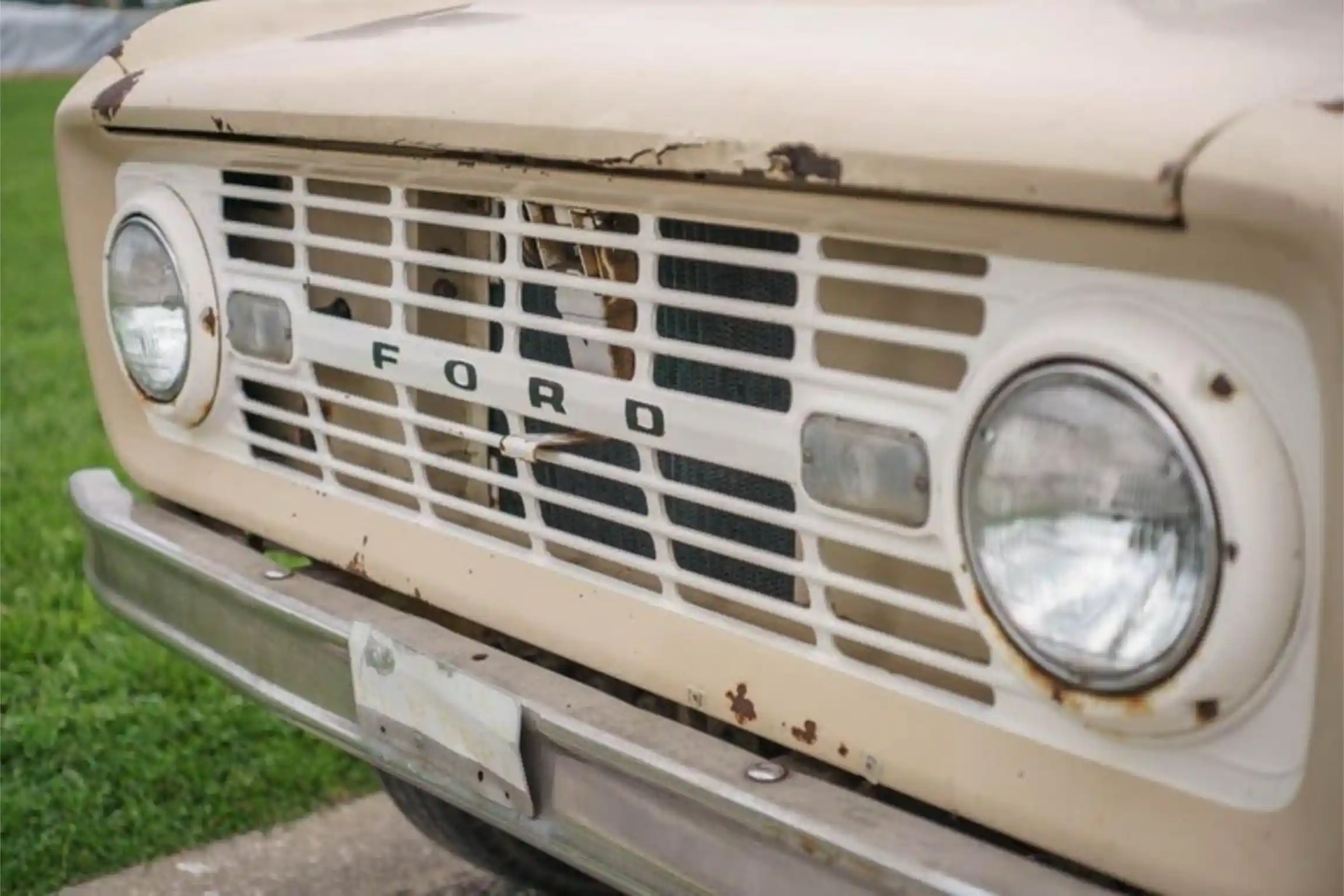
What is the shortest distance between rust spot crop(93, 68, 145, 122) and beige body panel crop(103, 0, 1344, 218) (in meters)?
0.17

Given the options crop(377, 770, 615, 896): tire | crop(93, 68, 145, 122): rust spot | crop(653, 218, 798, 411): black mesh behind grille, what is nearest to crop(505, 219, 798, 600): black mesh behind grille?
crop(653, 218, 798, 411): black mesh behind grille

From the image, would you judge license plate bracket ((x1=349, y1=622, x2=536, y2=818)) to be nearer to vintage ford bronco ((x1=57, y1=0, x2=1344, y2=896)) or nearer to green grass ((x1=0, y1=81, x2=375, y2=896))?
vintage ford bronco ((x1=57, y1=0, x2=1344, y2=896))

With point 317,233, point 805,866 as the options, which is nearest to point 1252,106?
point 805,866

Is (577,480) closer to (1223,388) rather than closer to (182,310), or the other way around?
(182,310)

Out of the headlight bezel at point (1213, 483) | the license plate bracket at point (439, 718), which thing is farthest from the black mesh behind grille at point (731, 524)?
the headlight bezel at point (1213, 483)

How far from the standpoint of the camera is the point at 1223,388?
3.56 feet

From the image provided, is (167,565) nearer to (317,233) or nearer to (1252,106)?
(317,233)

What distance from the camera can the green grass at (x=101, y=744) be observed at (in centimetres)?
278

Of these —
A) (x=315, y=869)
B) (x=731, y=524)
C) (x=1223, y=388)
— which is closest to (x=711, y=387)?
(x=731, y=524)

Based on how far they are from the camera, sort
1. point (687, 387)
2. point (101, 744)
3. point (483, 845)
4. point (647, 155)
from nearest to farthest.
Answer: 1. point (647, 155)
2. point (687, 387)
3. point (483, 845)
4. point (101, 744)

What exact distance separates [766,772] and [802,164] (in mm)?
524

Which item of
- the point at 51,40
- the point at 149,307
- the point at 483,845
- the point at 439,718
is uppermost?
the point at 149,307

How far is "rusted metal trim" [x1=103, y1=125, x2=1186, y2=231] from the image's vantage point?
3.72 ft

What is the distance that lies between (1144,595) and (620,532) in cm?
75
